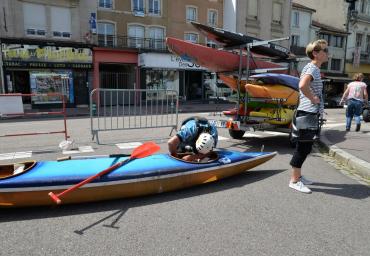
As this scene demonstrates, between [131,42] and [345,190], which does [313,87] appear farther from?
[131,42]

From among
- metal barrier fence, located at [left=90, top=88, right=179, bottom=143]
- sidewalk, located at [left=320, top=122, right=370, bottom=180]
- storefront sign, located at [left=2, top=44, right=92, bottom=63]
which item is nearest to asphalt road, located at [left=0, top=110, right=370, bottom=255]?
sidewalk, located at [left=320, top=122, right=370, bottom=180]

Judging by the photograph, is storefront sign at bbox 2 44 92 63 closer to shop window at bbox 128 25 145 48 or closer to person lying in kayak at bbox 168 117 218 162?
shop window at bbox 128 25 145 48

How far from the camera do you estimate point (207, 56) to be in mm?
7418

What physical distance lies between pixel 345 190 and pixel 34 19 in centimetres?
2097

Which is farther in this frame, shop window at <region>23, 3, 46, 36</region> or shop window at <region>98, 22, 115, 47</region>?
shop window at <region>98, 22, 115, 47</region>

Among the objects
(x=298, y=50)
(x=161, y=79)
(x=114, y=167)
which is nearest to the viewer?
(x=114, y=167)

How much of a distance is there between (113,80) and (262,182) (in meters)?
21.0

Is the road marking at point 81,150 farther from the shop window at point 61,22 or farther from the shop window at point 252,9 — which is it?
the shop window at point 252,9

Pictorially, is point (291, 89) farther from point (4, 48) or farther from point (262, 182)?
point (4, 48)

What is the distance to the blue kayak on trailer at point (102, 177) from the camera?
337 centimetres

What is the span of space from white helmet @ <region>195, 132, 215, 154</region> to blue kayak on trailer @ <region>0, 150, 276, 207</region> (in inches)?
6.9

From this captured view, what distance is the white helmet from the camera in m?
4.50

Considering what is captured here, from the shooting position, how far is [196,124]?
4.78 meters

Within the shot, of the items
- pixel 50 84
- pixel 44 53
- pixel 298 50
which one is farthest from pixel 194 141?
pixel 298 50
